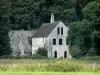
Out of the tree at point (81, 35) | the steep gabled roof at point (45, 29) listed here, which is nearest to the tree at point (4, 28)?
the steep gabled roof at point (45, 29)

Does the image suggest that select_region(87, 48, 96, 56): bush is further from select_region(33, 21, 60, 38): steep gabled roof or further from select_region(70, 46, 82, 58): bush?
select_region(33, 21, 60, 38): steep gabled roof

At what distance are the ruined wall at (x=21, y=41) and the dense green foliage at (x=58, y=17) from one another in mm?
1482

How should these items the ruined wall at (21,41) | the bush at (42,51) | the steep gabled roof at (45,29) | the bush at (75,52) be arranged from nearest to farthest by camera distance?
the bush at (75,52), the bush at (42,51), the steep gabled roof at (45,29), the ruined wall at (21,41)

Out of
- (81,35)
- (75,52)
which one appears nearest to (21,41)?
(81,35)

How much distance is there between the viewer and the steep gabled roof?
8675 cm

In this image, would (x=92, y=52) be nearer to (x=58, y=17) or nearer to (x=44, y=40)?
(x=44, y=40)

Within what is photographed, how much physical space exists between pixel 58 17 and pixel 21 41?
929 cm

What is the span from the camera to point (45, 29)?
88312 mm

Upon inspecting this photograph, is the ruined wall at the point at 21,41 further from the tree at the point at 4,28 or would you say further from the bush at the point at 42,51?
the tree at the point at 4,28

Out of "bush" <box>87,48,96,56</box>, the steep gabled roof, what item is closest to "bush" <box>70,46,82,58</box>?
"bush" <box>87,48,96,56</box>

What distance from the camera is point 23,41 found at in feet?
297

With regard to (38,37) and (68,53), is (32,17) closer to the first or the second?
(38,37)

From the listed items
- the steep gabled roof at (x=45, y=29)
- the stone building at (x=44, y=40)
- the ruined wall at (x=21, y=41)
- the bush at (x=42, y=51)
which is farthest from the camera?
the ruined wall at (x=21, y=41)

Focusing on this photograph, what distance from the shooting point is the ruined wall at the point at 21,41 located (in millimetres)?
89081
